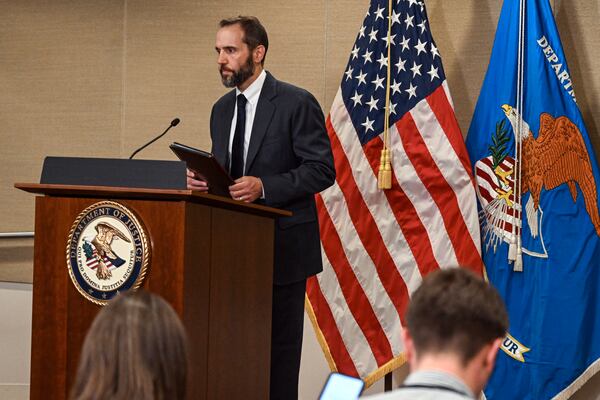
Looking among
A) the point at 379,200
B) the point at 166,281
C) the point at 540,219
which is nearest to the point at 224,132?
the point at 166,281

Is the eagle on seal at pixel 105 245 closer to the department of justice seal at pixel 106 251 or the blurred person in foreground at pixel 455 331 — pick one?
the department of justice seal at pixel 106 251

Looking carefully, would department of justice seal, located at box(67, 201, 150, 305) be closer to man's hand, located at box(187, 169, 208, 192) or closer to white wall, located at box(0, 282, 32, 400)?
man's hand, located at box(187, 169, 208, 192)

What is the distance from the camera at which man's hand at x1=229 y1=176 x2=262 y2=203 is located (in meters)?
3.56

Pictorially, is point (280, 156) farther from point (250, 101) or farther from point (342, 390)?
point (342, 390)

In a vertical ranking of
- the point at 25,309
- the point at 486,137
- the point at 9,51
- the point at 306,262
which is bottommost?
the point at 25,309

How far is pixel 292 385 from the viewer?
3896mm

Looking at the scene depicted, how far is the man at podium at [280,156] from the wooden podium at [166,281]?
1.90 ft

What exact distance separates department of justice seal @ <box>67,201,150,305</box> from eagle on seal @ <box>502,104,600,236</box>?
105 inches

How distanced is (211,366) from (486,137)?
2.56 metres

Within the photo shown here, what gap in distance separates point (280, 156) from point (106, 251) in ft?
3.86

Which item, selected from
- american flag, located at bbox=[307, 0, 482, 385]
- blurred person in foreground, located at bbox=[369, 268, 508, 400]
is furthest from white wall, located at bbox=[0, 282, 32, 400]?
blurred person in foreground, located at bbox=[369, 268, 508, 400]

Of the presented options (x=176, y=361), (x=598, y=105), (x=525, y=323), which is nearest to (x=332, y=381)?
(x=176, y=361)

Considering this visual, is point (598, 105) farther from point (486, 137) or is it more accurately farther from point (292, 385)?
point (292, 385)

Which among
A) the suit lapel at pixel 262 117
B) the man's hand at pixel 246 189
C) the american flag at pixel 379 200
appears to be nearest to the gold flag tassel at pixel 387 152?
the american flag at pixel 379 200
